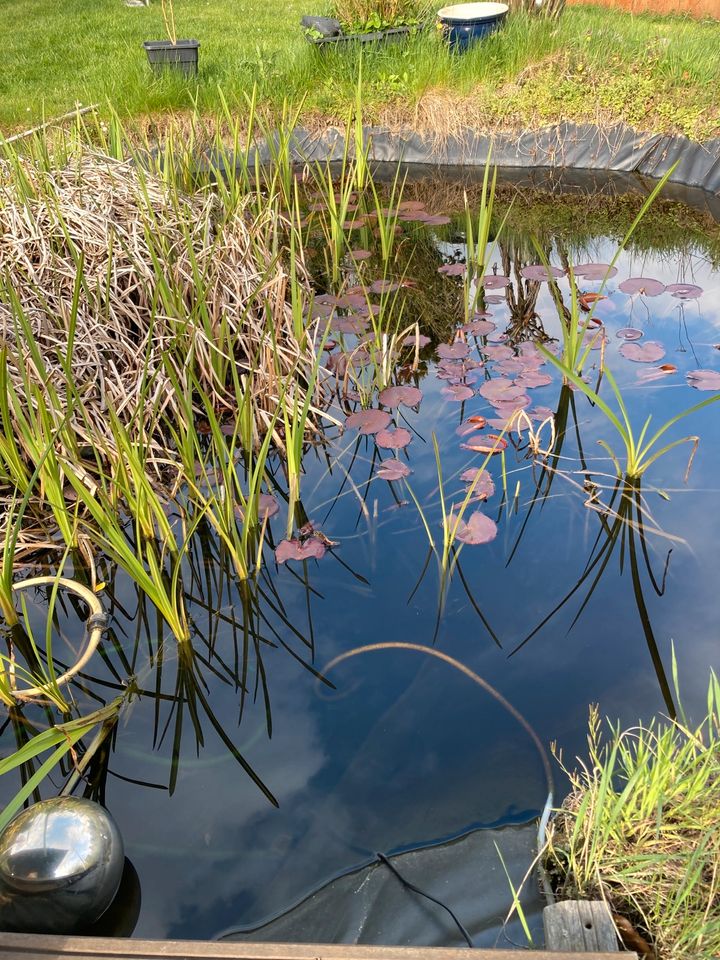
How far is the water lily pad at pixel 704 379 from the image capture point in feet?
9.25

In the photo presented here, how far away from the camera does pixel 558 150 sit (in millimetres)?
5230

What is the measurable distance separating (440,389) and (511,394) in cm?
32

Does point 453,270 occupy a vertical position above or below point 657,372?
above

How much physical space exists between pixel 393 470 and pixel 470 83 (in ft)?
12.7

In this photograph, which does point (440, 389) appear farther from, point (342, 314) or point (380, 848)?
point (380, 848)

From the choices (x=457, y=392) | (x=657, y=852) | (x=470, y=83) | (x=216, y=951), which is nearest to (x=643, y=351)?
(x=457, y=392)

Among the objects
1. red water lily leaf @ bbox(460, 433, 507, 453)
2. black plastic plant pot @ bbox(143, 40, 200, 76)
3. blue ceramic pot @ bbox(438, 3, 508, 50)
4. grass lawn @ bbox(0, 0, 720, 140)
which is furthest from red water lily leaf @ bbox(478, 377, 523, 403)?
black plastic plant pot @ bbox(143, 40, 200, 76)

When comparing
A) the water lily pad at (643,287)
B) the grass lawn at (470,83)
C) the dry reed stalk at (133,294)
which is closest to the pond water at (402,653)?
the dry reed stalk at (133,294)

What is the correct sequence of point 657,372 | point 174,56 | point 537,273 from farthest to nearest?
point 174,56, point 537,273, point 657,372

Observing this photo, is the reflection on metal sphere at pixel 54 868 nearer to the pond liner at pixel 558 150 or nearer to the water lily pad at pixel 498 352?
the water lily pad at pixel 498 352

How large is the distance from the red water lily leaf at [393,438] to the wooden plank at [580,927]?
1537mm

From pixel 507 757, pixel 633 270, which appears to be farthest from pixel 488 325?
pixel 507 757

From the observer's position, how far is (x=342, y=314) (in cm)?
345

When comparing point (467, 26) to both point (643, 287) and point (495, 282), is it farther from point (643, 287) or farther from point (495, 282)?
point (643, 287)
